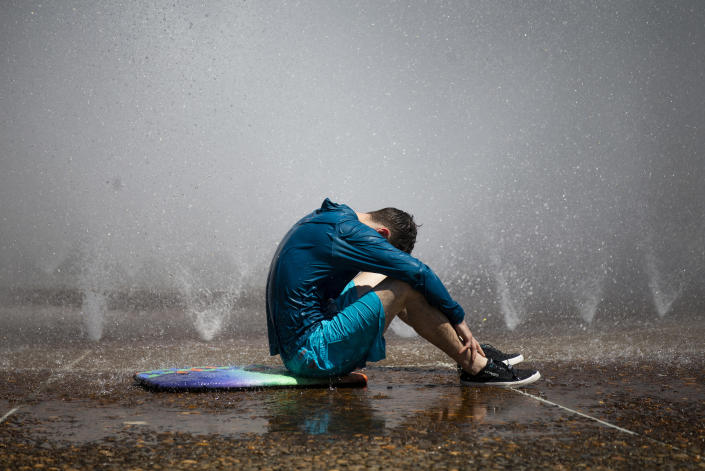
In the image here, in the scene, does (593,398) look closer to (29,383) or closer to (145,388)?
(145,388)

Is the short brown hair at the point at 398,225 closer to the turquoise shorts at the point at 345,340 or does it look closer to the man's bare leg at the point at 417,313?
the man's bare leg at the point at 417,313

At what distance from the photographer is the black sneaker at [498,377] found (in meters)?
3.83

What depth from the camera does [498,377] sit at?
3.85 m

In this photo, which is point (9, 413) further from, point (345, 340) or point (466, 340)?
point (466, 340)

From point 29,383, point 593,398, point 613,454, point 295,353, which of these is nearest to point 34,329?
point 29,383

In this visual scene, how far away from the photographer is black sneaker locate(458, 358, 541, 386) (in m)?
3.83

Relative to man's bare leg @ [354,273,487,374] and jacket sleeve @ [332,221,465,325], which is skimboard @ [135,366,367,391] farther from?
jacket sleeve @ [332,221,465,325]

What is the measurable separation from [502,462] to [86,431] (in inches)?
62.3

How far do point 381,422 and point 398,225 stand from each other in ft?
3.90

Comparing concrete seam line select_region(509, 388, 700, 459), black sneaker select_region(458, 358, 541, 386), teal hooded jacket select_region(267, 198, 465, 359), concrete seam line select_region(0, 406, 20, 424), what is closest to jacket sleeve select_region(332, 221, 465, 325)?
teal hooded jacket select_region(267, 198, 465, 359)

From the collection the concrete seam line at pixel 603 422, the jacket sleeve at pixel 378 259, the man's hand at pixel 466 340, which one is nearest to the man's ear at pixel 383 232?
the jacket sleeve at pixel 378 259

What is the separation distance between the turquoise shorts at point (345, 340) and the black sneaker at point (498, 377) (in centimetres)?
55

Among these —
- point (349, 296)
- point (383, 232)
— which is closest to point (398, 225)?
point (383, 232)

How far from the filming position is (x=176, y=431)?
278 cm
